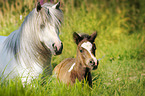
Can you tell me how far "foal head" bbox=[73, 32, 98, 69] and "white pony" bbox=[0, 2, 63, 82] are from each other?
2.26 ft

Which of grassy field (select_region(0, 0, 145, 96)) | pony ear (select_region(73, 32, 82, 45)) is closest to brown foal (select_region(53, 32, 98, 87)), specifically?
pony ear (select_region(73, 32, 82, 45))

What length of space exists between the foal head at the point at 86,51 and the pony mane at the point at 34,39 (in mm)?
687

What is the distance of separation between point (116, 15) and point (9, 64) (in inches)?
277

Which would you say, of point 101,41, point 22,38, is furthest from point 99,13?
point 22,38

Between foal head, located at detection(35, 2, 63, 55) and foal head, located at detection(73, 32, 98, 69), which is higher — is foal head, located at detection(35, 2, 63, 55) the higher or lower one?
the higher one

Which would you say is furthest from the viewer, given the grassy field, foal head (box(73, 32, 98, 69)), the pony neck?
the pony neck

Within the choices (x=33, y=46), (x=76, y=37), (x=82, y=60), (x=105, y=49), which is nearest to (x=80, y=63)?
(x=82, y=60)

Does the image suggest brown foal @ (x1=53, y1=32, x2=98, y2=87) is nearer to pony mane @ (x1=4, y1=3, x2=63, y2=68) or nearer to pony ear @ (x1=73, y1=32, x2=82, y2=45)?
pony ear @ (x1=73, y1=32, x2=82, y2=45)

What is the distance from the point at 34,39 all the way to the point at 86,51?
94 centimetres

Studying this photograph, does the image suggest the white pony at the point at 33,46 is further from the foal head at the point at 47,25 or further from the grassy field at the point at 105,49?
the grassy field at the point at 105,49

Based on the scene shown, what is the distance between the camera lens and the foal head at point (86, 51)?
3.14m

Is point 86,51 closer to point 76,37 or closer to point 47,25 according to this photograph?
point 76,37

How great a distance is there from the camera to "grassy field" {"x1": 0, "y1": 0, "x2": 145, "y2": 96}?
9.44 ft

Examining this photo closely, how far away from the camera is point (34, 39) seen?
2723 mm
